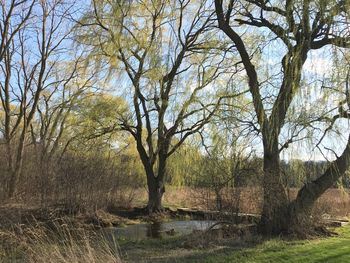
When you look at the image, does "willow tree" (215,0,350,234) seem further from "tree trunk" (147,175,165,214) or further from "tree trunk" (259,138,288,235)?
"tree trunk" (147,175,165,214)

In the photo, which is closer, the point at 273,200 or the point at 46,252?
the point at 46,252

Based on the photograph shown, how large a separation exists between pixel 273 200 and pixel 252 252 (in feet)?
6.96

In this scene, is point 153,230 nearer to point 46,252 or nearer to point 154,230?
point 154,230

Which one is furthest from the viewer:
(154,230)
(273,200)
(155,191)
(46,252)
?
(155,191)

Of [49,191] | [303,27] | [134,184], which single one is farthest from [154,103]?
[303,27]

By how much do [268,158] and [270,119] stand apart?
1.79 meters

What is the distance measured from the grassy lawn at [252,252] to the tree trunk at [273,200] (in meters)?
0.72

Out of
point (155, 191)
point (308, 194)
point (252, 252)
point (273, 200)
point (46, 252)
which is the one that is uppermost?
point (155, 191)

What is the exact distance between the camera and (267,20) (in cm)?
1131

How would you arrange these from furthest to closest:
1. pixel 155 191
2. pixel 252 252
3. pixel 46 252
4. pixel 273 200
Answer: pixel 155 191 → pixel 273 200 → pixel 252 252 → pixel 46 252

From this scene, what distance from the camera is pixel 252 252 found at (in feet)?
32.9

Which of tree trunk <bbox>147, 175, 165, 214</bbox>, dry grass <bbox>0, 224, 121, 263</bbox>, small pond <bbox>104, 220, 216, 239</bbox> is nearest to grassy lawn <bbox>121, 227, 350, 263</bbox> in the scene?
dry grass <bbox>0, 224, 121, 263</bbox>

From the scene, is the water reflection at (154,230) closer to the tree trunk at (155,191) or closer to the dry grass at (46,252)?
the tree trunk at (155,191)

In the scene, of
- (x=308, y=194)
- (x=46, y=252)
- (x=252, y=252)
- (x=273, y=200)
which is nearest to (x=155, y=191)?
(x=273, y=200)
